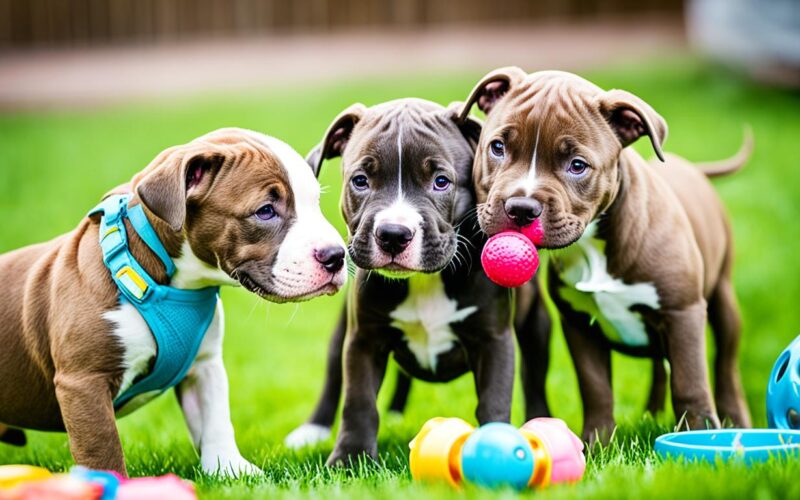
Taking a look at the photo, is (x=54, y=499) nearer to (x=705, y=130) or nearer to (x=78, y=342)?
(x=78, y=342)

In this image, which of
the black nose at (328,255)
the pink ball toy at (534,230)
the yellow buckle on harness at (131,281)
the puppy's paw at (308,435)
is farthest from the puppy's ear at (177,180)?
the puppy's paw at (308,435)

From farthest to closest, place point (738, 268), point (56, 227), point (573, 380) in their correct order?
point (56, 227), point (738, 268), point (573, 380)

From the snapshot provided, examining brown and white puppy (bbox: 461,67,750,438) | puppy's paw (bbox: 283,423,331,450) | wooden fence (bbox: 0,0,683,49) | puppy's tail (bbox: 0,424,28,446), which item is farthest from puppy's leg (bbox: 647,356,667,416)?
wooden fence (bbox: 0,0,683,49)

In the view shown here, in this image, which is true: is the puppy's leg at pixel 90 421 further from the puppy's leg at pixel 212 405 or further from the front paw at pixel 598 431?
the front paw at pixel 598 431

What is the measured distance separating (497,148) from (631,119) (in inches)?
25.3

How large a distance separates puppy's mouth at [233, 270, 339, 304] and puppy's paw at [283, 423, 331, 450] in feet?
5.27

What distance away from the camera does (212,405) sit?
17.0 feet

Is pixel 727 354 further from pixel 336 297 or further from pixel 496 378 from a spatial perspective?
pixel 336 297

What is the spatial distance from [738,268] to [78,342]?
6363 millimetres

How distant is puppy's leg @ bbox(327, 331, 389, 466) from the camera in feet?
16.9

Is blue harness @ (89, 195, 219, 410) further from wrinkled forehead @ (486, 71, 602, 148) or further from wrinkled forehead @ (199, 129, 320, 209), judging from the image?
wrinkled forehead @ (486, 71, 602, 148)

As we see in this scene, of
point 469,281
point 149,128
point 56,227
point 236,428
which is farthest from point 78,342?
point 149,128

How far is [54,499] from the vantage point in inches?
135

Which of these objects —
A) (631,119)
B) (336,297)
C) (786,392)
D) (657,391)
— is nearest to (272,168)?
(631,119)
